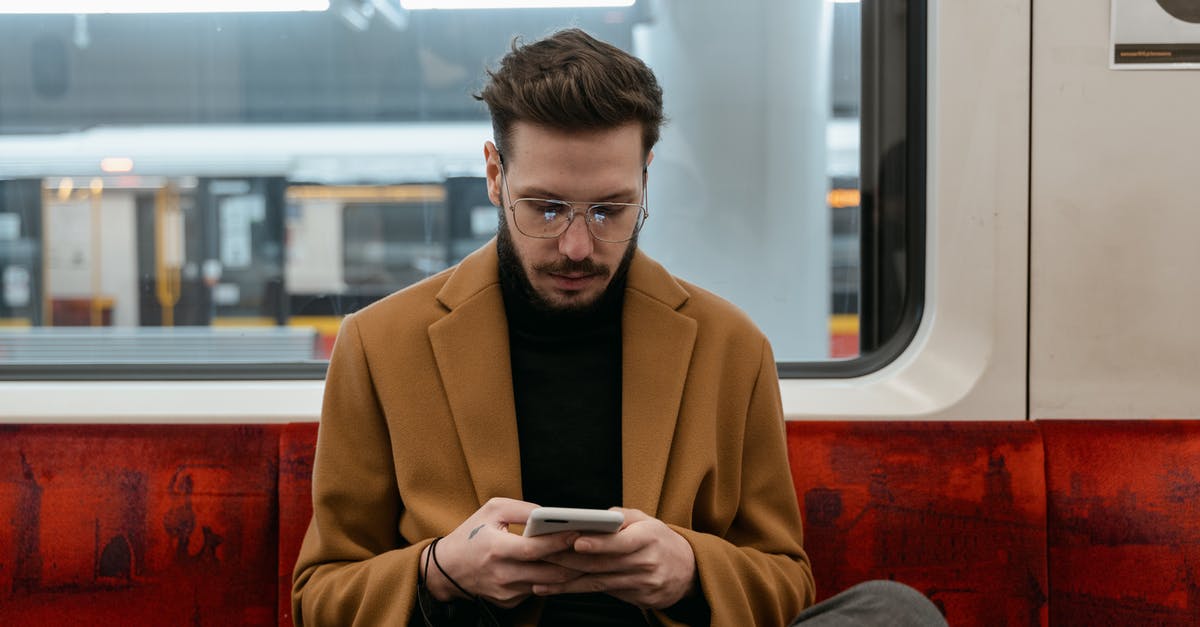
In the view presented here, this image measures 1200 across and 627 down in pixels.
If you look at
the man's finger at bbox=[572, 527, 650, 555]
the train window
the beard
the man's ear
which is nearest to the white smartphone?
the man's finger at bbox=[572, 527, 650, 555]

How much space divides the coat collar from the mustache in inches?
6.8

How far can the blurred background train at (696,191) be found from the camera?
7.61 ft

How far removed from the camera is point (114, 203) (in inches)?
99.6

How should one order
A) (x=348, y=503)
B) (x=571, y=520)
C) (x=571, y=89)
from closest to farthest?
(x=571, y=520) → (x=571, y=89) → (x=348, y=503)

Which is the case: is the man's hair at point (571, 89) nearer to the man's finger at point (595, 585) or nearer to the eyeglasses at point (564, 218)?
the eyeglasses at point (564, 218)

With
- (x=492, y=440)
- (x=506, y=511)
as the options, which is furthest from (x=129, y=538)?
(x=506, y=511)

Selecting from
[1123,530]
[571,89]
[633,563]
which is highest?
[571,89]

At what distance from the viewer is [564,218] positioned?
5.30 ft

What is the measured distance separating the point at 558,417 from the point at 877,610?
1.94 feet

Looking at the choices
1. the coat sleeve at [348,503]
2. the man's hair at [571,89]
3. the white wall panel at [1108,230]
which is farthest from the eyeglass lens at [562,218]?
the white wall panel at [1108,230]

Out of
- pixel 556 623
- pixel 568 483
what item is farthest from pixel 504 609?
pixel 568 483

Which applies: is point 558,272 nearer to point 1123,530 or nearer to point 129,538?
point 129,538

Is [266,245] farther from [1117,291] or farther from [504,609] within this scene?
[1117,291]

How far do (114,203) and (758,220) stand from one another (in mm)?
1565
